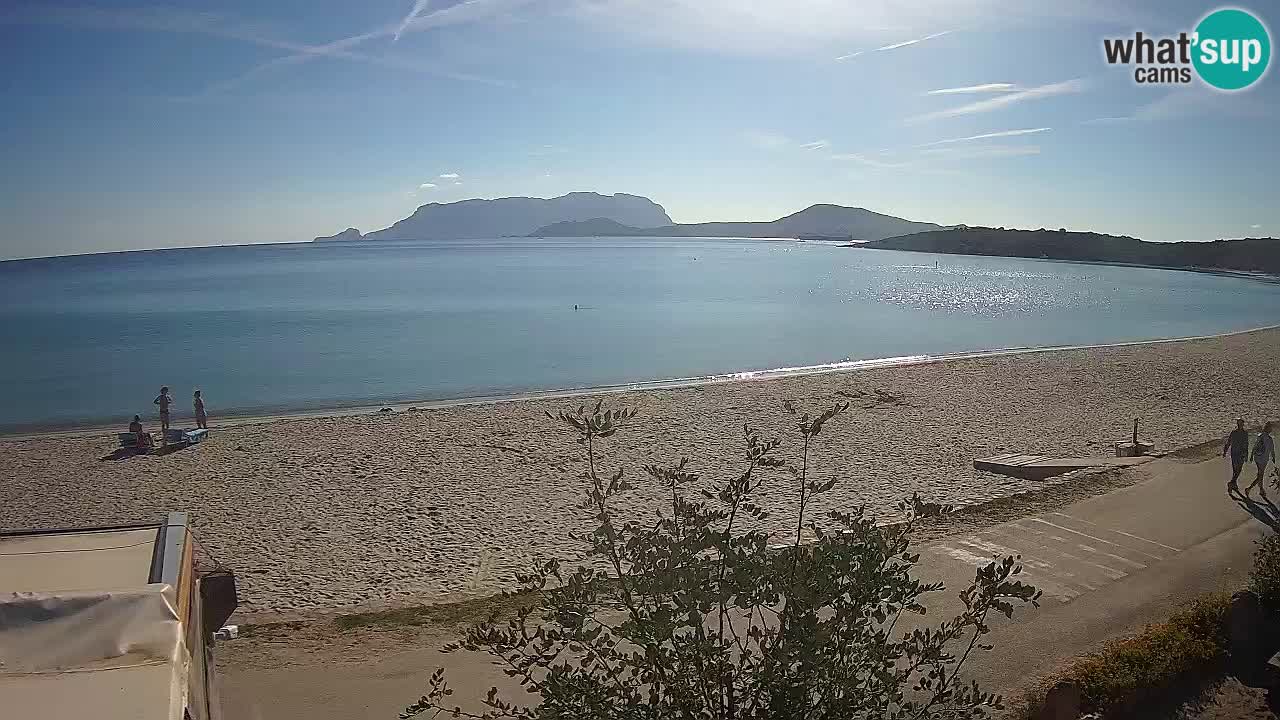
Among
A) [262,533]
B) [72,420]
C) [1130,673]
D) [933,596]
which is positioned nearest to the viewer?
[1130,673]

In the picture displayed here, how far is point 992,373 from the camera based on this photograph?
29.6 meters

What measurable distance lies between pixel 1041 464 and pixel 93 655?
47.0 feet

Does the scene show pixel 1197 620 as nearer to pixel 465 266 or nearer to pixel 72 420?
pixel 72 420

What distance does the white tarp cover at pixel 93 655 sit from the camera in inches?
113

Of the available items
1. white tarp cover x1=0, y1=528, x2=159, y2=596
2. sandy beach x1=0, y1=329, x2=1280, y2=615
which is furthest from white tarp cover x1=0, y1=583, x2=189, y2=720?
sandy beach x1=0, y1=329, x2=1280, y2=615

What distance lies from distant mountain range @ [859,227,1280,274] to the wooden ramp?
114756 millimetres

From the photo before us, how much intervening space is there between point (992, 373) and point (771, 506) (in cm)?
1900

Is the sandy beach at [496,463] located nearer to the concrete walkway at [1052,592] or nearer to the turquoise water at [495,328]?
the concrete walkway at [1052,592]

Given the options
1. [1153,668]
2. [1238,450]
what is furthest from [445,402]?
[1153,668]

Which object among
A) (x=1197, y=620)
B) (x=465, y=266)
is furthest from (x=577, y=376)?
(x=465, y=266)

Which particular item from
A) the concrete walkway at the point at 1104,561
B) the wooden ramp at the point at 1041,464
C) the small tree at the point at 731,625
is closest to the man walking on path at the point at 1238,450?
the concrete walkway at the point at 1104,561

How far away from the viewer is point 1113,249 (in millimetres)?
146000

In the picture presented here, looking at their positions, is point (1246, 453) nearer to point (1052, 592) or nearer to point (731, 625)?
point (1052, 592)

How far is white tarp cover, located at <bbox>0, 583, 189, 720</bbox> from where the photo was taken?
2.88 m
